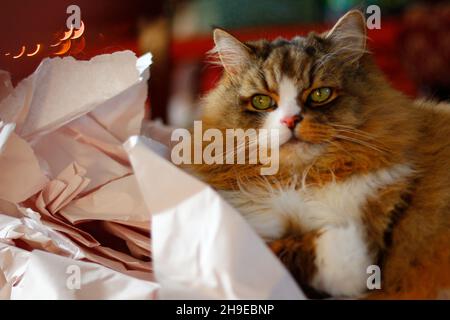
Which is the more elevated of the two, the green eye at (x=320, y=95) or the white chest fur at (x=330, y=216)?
the green eye at (x=320, y=95)

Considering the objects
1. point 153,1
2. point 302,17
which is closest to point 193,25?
point 153,1

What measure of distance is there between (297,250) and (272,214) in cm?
9

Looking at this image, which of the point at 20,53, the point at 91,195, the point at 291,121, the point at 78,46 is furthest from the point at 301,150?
the point at 20,53

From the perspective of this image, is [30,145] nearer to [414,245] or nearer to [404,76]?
[414,245]

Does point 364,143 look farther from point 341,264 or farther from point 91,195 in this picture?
point 91,195

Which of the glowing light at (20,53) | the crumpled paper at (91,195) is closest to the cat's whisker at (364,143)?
the crumpled paper at (91,195)

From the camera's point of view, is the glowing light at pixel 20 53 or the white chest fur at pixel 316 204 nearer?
the white chest fur at pixel 316 204

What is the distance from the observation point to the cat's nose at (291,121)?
2.77ft

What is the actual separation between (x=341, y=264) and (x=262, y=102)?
12.2 inches

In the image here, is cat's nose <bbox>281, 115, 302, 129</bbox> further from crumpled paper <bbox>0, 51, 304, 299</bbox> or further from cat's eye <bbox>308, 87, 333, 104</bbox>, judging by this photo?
crumpled paper <bbox>0, 51, 304, 299</bbox>

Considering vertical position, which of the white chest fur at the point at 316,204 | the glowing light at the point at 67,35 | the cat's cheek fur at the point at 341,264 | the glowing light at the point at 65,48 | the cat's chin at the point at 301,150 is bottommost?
the cat's cheek fur at the point at 341,264

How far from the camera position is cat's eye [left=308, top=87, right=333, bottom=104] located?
0.88 meters

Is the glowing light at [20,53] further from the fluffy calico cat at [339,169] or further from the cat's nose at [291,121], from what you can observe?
the cat's nose at [291,121]

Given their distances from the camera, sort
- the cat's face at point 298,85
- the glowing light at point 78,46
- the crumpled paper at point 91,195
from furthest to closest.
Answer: the glowing light at point 78,46, the cat's face at point 298,85, the crumpled paper at point 91,195
